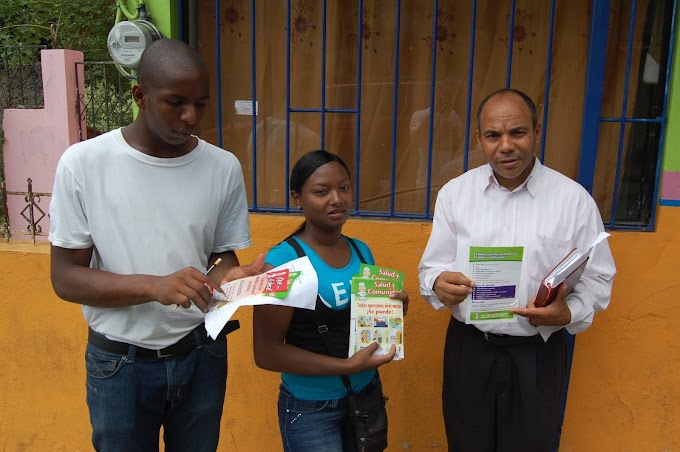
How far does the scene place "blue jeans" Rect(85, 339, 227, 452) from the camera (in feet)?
6.04

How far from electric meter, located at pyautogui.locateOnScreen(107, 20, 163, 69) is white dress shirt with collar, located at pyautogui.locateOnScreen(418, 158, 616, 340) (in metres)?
1.85

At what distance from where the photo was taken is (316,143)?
11.2 feet

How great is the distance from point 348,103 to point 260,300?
6.56ft

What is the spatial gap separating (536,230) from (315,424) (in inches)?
42.3

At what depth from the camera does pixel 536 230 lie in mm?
2129

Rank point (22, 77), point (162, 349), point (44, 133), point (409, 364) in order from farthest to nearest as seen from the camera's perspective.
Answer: point (22, 77), point (44, 133), point (409, 364), point (162, 349)

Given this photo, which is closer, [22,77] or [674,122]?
[674,122]

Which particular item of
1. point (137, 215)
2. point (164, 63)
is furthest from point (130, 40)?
point (137, 215)

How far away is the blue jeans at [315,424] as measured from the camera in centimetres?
204

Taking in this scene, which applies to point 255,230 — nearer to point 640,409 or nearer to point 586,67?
point 586,67

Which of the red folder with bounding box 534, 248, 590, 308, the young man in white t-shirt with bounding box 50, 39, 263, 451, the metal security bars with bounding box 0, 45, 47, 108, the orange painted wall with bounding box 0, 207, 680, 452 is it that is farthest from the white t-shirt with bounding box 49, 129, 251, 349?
the metal security bars with bounding box 0, 45, 47, 108

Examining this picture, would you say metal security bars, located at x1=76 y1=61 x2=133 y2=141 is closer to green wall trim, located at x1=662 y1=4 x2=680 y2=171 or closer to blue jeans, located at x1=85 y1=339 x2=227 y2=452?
blue jeans, located at x1=85 y1=339 x2=227 y2=452

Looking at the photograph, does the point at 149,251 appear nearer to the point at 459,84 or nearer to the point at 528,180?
the point at 528,180

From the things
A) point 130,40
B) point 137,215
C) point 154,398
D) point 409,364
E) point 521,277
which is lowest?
point 409,364
